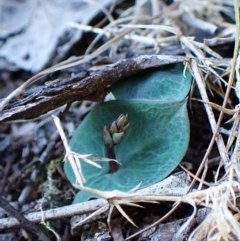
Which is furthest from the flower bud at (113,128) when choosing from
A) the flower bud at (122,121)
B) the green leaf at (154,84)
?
the green leaf at (154,84)

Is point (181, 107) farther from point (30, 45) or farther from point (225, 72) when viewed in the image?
point (30, 45)

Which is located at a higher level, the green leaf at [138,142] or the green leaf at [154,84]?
the green leaf at [154,84]

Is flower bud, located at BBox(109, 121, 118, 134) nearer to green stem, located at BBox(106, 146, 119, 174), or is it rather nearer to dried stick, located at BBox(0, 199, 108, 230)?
green stem, located at BBox(106, 146, 119, 174)

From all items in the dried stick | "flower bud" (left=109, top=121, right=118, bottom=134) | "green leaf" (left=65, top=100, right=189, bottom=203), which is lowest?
the dried stick

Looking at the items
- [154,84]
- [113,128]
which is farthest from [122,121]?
[154,84]

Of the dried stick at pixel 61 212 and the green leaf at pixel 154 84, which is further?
the green leaf at pixel 154 84

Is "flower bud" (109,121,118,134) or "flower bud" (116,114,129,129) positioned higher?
"flower bud" (116,114,129,129)

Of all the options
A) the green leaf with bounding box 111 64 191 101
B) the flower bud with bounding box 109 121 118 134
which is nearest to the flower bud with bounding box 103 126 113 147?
the flower bud with bounding box 109 121 118 134

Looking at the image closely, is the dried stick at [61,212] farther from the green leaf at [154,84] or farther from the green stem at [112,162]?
the green leaf at [154,84]

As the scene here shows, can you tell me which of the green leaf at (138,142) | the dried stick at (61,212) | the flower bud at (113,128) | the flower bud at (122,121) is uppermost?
the flower bud at (122,121)

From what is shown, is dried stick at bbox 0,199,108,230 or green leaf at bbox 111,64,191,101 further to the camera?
green leaf at bbox 111,64,191,101
